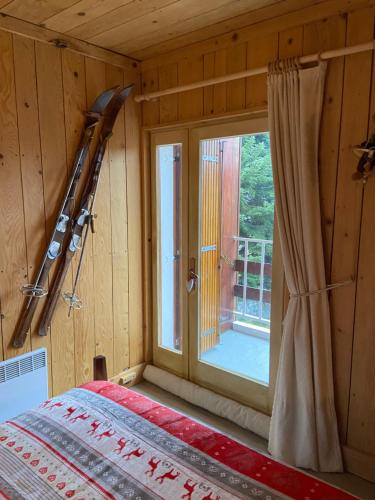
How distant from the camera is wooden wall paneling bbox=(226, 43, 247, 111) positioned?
231 centimetres

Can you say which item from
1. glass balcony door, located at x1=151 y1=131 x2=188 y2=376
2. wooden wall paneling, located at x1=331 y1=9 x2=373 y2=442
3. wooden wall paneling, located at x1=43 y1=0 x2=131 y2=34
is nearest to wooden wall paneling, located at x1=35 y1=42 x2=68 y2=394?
wooden wall paneling, located at x1=43 y1=0 x2=131 y2=34

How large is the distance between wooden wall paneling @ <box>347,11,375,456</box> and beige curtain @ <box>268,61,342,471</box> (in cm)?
12

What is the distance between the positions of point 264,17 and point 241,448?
86.0 inches

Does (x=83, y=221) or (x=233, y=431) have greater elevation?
(x=83, y=221)

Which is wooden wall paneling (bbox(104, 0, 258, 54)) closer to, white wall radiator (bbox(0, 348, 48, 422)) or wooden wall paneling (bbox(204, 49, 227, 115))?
wooden wall paneling (bbox(204, 49, 227, 115))

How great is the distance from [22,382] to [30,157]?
1382 millimetres

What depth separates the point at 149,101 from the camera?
2.87m

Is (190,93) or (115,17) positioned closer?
(115,17)

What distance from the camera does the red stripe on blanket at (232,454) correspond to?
48.4 inches

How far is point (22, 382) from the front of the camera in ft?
7.67

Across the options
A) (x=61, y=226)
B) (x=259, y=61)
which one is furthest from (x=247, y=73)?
(x=61, y=226)

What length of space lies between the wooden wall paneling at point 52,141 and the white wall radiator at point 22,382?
0.10 metres

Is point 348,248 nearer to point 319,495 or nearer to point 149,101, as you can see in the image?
point 319,495

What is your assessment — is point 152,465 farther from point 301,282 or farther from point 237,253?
point 237,253
